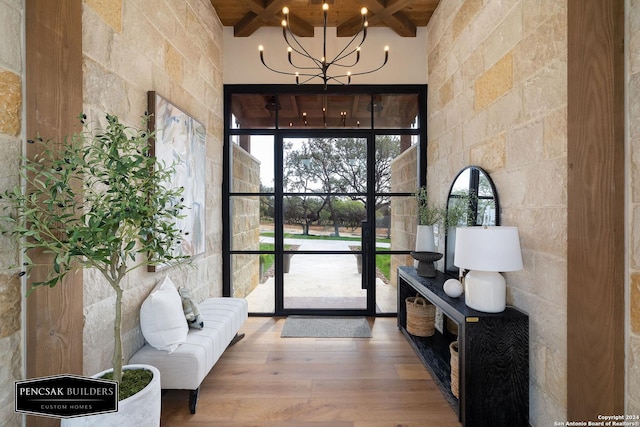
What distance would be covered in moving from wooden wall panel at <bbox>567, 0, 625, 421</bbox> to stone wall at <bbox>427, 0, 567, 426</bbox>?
12 cm

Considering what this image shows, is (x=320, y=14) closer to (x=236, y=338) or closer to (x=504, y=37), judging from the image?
(x=504, y=37)

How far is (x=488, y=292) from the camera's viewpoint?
1850 mm

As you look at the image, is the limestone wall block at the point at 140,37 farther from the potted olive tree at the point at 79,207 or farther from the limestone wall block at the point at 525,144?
the limestone wall block at the point at 525,144

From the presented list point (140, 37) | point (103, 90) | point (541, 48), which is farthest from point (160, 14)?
point (541, 48)

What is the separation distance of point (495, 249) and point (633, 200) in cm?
63

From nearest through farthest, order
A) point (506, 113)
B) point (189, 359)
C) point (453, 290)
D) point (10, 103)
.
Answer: point (10, 103), point (189, 359), point (506, 113), point (453, 290)

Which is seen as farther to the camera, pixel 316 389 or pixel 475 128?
pixel 475 128

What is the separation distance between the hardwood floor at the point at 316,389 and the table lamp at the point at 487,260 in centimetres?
86

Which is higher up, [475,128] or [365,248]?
A: [475,128]

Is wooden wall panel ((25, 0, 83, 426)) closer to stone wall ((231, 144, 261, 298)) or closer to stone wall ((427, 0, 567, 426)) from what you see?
stone wall ((231, 144, 261, 298))

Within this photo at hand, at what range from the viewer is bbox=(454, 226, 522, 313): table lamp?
173cm

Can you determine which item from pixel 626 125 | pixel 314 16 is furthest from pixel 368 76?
pixel 626 125

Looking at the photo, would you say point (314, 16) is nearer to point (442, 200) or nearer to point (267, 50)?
point (267, 50)

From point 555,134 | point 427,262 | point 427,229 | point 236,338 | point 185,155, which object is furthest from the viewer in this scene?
point 427,229
